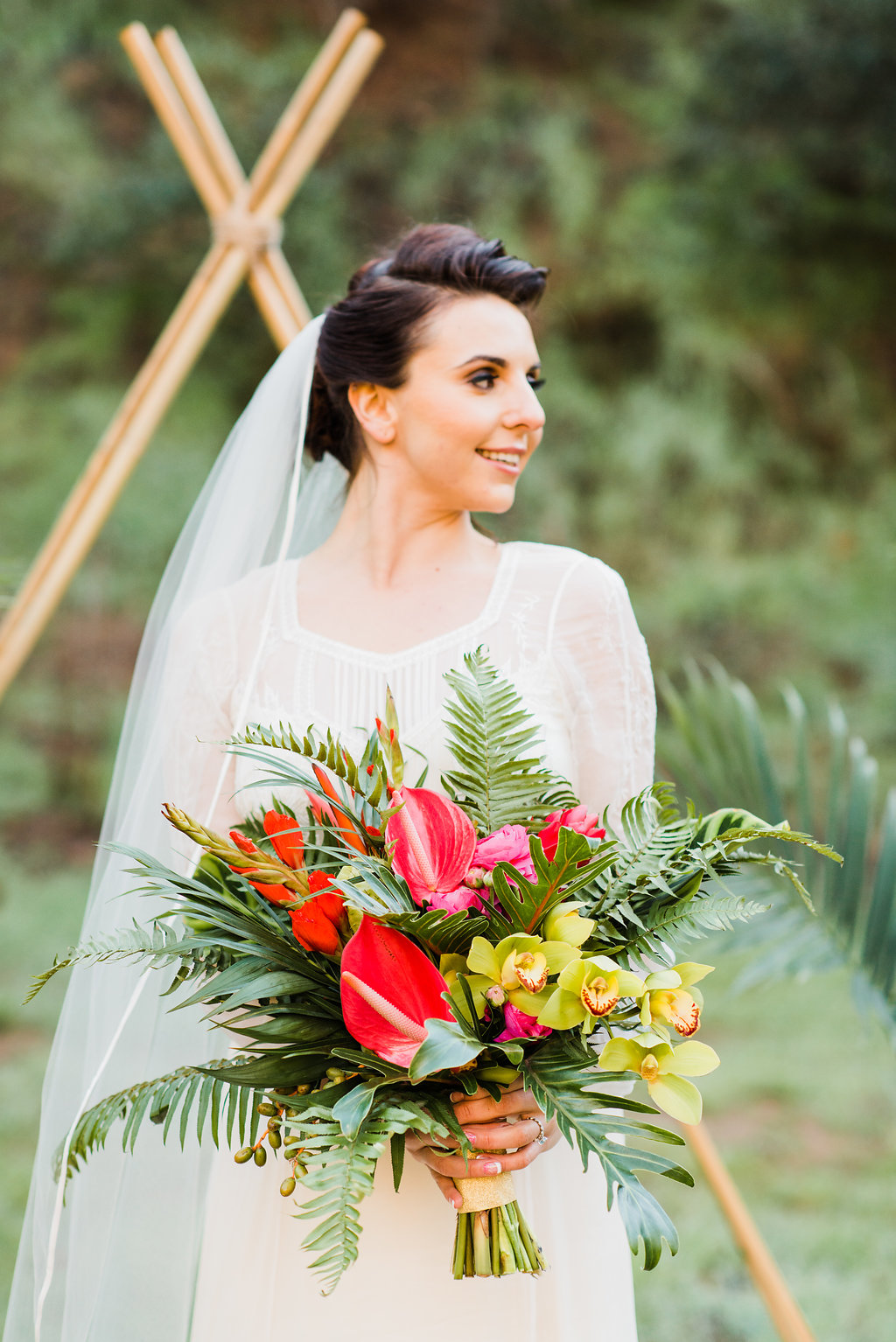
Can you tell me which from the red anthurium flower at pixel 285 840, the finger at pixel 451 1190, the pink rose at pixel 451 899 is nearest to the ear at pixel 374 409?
the red anthurium flower at pixel 285 840

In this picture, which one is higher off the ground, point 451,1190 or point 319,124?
point 319,124

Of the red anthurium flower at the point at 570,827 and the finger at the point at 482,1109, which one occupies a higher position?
the red anthurium flower at the point at 570,827

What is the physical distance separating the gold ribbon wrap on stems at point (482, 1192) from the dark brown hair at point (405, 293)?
43.3 inches

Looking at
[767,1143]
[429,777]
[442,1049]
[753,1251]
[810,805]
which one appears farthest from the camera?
[767,1143]

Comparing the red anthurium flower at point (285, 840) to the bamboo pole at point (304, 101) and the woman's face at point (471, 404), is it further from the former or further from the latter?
the bamboo pole at point (304, 101)

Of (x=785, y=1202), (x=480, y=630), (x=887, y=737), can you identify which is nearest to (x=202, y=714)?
(x=480, y=630)

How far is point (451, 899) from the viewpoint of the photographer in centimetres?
130

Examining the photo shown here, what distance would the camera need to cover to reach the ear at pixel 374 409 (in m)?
1.88

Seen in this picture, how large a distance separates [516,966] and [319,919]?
234 millimetres

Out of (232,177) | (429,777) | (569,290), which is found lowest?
(429,777)

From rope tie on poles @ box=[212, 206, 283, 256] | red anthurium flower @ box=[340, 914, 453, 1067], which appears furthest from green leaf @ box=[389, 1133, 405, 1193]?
rope tie on poles @ box=[212, 206, 283, 256]

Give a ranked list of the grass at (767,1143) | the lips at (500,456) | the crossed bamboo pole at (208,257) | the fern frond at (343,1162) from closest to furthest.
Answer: the fern frond at (343,1162) → the lips at (500,456) → the crossed bamboo pole at (208,257) → the grass at (767,1143)

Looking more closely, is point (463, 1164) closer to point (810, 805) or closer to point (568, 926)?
point (568, 926)

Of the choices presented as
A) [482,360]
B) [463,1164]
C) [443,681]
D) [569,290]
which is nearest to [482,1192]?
[463,1164]
